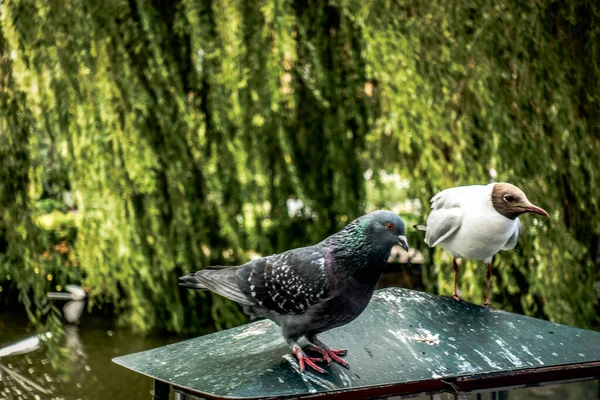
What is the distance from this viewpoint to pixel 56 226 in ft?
27.3

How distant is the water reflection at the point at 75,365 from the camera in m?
6.82

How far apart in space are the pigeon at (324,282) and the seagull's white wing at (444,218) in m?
0.64

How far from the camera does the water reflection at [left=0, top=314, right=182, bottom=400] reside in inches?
269

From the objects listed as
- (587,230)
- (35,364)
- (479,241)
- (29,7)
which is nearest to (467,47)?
(587,230)

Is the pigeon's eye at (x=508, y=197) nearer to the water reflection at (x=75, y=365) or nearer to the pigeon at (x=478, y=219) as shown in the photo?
the pigeon at (x=478, y=219)

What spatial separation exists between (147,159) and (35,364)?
9.76 ft

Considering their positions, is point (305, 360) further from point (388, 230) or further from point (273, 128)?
point (273, 128)

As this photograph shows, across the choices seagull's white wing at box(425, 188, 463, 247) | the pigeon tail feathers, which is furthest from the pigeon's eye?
the pigeon tail feathers

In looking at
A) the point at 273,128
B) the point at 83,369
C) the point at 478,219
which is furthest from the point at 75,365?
the point at 478,219

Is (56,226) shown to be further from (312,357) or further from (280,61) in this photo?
(312,357)

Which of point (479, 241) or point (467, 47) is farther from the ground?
point (467, 47)

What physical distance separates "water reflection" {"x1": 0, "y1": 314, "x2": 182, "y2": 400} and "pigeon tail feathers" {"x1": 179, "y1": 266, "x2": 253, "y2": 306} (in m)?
4.14

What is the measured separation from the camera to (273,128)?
6.12 m

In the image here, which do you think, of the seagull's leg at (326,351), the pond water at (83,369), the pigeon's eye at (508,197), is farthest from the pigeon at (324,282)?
the pond water at (83,369)
